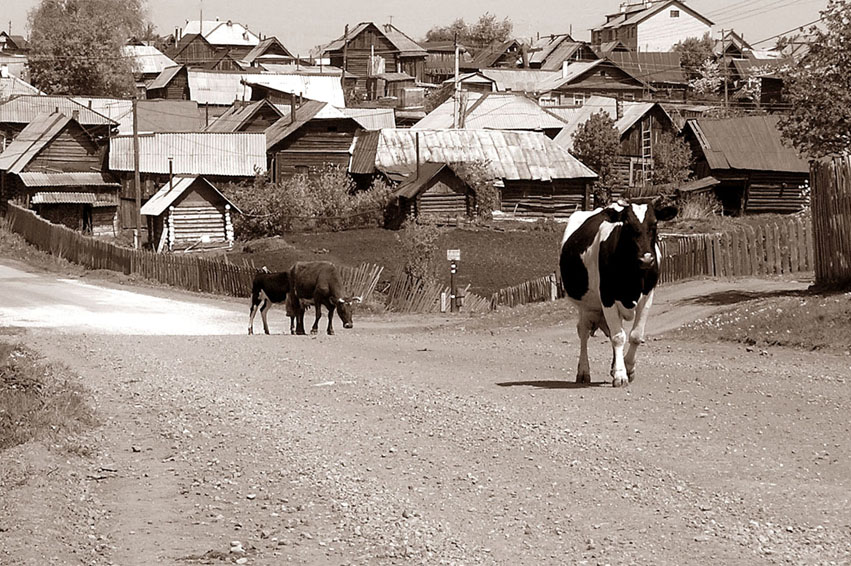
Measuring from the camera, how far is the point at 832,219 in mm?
22734

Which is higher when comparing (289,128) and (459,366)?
(289,128)

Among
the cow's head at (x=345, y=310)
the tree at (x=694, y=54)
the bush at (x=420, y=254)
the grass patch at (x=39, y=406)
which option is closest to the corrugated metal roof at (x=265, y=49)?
the tree at (x=694, y=54)

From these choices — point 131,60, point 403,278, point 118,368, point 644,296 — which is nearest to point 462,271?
point 403,278

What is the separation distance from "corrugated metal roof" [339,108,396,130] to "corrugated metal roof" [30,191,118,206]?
28512 mm

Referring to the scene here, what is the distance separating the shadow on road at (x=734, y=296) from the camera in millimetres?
23812

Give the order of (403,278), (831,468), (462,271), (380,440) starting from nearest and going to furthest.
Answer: (831,468) < (380,440) < (403,278) < (462,271)

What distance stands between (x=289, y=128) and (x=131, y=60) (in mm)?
47185

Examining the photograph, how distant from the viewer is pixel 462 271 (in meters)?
48.6

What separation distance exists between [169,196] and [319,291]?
108 ft

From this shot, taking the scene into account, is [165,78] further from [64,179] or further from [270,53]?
[64,179]

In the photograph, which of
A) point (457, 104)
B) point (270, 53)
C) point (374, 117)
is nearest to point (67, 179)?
point (457, 104)

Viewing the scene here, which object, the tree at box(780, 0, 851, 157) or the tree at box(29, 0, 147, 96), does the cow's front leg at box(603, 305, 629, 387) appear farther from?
the tree at box(29, 0, 147, 96)

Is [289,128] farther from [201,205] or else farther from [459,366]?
[459,366]

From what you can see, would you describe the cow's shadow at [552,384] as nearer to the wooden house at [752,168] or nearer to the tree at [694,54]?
the wooden house at [752,168]
